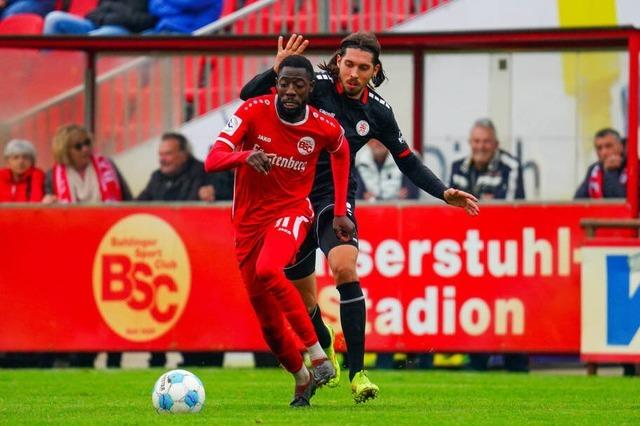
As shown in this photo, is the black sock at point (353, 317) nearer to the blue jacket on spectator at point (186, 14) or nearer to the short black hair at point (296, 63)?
the short black hair at point (296, 63)

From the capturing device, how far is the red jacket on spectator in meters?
17.2

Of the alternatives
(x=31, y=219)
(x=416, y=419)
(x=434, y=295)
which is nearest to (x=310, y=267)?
(x=416, y=419)

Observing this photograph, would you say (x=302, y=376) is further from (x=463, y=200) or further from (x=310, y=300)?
(x=463, y=200)

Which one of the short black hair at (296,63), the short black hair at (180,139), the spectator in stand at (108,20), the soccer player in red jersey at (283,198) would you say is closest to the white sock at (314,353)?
the soccer player in red jersey at (283,198)

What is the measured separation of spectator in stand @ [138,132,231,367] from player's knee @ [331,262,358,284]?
582cm

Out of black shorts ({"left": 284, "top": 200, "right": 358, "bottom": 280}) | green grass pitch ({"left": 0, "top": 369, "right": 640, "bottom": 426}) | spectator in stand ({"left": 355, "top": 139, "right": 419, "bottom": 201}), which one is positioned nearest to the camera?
green grass pitch ({"left": 0, "top": 369, "right": 640, "bottom": 426})

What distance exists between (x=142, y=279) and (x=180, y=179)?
1193 mm

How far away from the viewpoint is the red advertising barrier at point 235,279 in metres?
16.3

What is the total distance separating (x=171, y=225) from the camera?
16781 mm

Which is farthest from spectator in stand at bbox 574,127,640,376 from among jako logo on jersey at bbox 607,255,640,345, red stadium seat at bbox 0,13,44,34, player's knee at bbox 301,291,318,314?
red stadium seat at bbox 0,13,44,34

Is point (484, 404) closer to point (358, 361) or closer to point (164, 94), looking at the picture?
point (358, 361)

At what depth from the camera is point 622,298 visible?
15766 millimetres

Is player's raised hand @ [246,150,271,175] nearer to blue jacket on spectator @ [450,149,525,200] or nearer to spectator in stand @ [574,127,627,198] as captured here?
blue jacket on spectator @ [450,149,525,200]

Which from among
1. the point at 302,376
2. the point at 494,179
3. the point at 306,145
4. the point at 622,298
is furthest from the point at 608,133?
the point at 302,376
